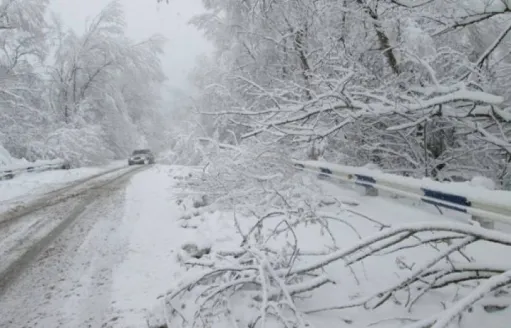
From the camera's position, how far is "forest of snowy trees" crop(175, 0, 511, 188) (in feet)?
→ 15.6

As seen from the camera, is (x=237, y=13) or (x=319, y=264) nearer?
(x=319, y=264)

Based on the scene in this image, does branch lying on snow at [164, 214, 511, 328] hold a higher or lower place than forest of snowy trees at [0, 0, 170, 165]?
lower

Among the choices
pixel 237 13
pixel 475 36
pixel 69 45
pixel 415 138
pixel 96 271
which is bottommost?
pixel 96 271

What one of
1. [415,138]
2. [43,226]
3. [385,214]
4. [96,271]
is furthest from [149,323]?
[415,138]

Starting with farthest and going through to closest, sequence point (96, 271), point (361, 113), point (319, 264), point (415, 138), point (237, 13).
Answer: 1. point (237, 13)
2. point (415, 138)
3. point (361, 113)
4. point (96, 271)
5. point (319, 264)

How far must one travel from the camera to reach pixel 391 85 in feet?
21.2

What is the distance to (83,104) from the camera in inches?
1101

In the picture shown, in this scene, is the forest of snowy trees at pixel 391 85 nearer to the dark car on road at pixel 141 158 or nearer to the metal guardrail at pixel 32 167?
the metal guardrail at pixel 32 167

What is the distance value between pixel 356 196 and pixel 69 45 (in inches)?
1127

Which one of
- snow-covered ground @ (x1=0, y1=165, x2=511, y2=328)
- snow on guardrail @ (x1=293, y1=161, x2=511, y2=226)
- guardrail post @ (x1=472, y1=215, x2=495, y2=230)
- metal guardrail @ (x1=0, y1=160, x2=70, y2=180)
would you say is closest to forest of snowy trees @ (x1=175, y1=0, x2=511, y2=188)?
snow on guardrail @ (x1=293, y1=161, x2=511, y2=226)

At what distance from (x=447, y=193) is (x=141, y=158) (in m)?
26.3

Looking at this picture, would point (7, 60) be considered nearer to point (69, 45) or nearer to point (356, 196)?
point (69, 45)

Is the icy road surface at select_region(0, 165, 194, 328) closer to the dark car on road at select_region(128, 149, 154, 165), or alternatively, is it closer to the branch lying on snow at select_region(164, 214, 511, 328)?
the branch lying on snow at select_region(164, 214, 511, 328)

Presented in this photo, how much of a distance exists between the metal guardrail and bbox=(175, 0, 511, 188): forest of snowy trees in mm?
10433
